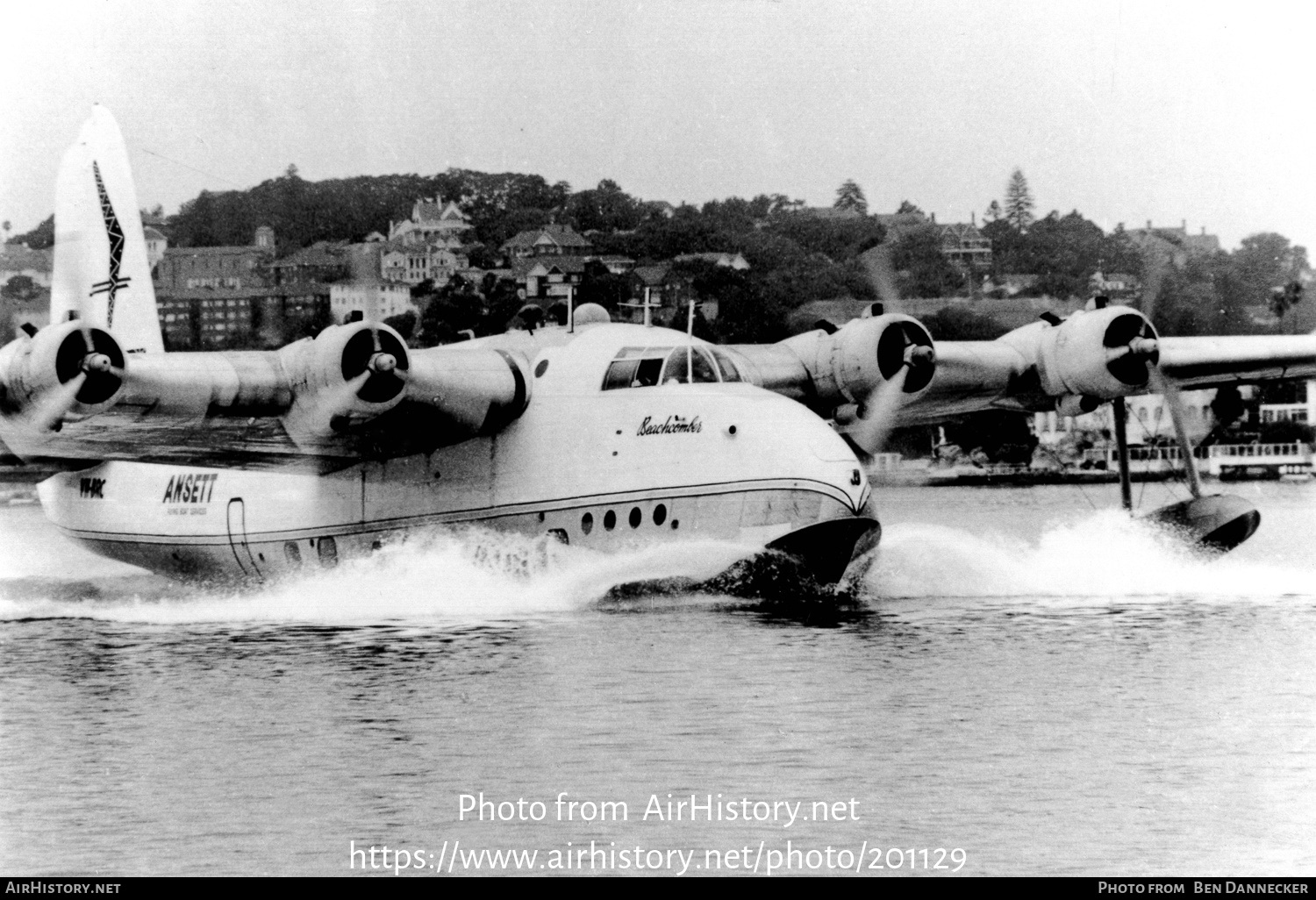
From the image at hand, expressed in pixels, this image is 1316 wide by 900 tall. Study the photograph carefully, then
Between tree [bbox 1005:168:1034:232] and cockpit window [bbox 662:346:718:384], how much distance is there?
39.9ft

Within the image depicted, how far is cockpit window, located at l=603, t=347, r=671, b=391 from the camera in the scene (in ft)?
61.7

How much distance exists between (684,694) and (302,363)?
5.98 meters

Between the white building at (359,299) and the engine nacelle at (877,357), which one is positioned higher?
the white building at (359,299)

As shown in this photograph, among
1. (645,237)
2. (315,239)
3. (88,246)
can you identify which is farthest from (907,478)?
(88,246)

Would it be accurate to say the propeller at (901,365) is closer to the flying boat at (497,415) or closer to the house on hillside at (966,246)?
the flying boat at (497,415)

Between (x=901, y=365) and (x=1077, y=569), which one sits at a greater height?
(x=901, y=365)

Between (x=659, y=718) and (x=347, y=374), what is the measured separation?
6032 millimetres

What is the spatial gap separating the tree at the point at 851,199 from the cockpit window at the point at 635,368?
10.6m

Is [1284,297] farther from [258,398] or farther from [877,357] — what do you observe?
[258,398]

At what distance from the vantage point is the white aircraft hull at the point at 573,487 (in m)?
17.5

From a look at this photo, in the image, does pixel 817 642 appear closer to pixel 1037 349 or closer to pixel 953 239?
pixel 1037 349

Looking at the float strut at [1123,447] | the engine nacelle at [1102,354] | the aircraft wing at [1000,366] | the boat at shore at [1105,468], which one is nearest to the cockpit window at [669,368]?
the aircraft wing at [1000,366]

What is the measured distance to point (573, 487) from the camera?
1872cm

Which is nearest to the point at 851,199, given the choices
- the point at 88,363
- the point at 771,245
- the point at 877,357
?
the point at 771,245
